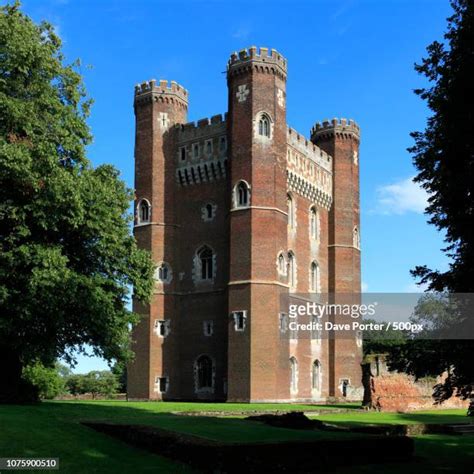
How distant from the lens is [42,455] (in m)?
14.1

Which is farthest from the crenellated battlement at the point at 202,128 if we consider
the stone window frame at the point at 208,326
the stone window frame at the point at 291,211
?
the stone window frame at the point at 208,326

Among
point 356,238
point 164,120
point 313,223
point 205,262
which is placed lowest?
point 205,262

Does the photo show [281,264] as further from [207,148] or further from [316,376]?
[316,376]

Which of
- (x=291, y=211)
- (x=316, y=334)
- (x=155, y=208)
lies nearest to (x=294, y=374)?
(x=316, y=334)

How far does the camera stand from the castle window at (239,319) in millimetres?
39094

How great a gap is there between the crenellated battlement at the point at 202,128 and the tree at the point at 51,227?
57.6 feet

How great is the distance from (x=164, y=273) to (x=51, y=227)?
20.5m

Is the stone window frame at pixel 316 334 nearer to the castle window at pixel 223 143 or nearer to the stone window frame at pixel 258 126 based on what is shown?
the castle window at pixel 223 143

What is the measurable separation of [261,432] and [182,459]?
3.21 metres

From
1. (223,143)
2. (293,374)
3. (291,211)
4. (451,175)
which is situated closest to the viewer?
(451,175)

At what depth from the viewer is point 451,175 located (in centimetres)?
1373

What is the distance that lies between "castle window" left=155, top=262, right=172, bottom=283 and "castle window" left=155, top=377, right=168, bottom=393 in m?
6.03

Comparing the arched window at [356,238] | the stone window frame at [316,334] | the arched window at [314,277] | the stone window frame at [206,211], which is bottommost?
→ the stone window frame at [316,334]

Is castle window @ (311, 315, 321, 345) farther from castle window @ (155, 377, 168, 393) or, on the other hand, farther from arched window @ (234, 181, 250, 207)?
arched window @ (234, 181, 250, 207)
